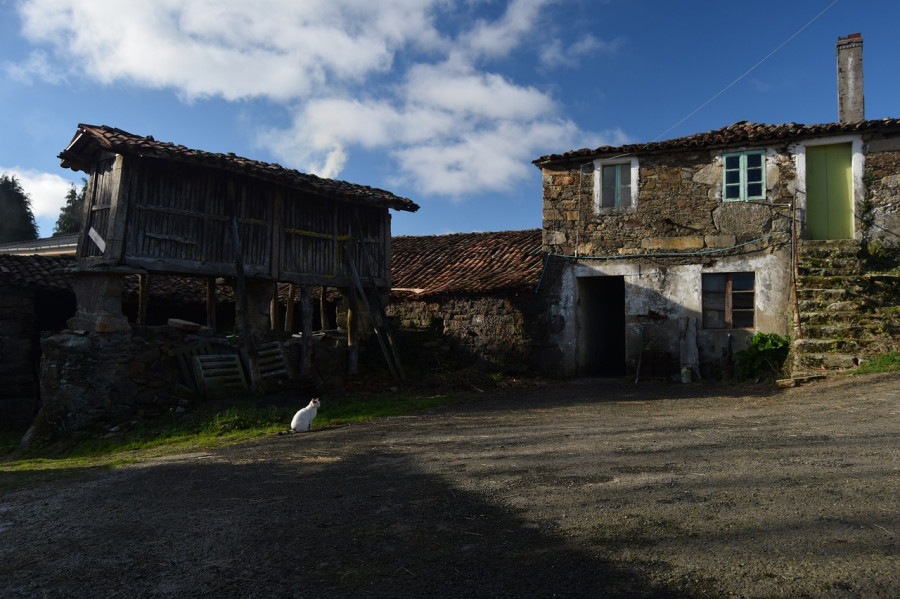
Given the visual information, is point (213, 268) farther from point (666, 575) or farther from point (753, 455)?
point (666, 575)

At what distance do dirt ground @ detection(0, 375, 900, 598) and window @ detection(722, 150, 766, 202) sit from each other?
711cm

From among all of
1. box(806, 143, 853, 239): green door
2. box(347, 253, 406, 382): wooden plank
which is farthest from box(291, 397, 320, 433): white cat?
box(806, 143, 853, 239): green door

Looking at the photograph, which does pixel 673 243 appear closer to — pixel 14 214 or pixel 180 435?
pixel 180 435

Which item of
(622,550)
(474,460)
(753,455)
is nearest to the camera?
(622,550)

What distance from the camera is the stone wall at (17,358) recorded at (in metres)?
12.9

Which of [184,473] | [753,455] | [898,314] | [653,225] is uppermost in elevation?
[653,225]

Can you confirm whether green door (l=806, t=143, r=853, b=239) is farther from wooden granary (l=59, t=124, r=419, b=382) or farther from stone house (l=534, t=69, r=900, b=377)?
wooden granary (l=59, t=124, r=419, b=382)

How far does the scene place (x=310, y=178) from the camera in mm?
13414

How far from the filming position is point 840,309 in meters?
11.5

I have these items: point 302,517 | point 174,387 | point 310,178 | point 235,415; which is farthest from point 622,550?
point 310,178

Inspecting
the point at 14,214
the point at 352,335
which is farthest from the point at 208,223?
the point at 14,214

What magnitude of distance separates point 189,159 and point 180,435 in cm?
476

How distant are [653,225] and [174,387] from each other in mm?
10119

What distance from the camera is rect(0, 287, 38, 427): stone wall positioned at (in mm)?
12930
